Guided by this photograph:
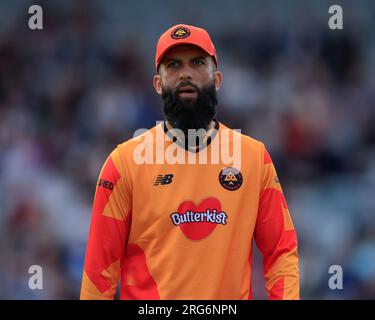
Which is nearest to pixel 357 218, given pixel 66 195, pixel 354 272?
pixel 354 272

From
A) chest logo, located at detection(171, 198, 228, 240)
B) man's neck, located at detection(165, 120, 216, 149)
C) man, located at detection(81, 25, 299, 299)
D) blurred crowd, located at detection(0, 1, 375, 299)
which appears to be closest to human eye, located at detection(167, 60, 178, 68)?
man, located at detection(81, 25, 299, 299)

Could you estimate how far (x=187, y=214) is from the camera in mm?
3365

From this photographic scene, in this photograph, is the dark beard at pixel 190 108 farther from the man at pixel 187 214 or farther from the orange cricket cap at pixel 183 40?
the orange cricket cap at pixel 183 40

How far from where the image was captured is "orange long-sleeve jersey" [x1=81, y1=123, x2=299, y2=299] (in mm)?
3322

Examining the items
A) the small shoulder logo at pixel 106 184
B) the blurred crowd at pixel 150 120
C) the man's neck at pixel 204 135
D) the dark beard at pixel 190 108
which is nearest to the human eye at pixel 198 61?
the dark beard at pixel 190 108

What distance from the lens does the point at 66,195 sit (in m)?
7.44

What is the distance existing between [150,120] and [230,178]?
15.2 feet

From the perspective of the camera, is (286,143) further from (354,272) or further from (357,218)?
(354,272)

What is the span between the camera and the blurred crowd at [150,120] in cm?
704

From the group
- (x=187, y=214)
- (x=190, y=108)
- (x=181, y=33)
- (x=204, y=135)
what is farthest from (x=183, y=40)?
(x=187, y=214)

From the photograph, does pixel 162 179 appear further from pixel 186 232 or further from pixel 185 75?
pixel 185 75

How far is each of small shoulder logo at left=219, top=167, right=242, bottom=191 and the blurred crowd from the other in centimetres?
315

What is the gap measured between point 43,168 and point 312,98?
289cm

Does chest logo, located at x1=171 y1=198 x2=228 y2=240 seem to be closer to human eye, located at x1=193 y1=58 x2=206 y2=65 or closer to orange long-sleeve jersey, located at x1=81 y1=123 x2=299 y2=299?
orange long-sleeve jersey, located at x1=81 y1=123 x2=299 y2=299
